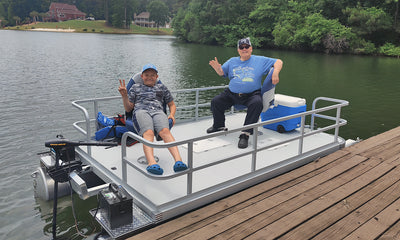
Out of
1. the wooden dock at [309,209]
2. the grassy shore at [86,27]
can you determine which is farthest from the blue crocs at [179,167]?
the grassy shore at [86,27]

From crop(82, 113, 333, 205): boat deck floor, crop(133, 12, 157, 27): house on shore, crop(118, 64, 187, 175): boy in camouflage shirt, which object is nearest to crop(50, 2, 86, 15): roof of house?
crop(133, 12, 157, 27): house on shore

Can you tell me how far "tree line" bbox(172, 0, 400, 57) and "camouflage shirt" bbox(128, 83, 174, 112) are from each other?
41.0 metres

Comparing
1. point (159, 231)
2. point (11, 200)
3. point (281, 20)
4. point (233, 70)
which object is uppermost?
point (281, 20)

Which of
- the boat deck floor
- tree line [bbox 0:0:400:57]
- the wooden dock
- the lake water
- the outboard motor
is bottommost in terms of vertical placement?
the lake water

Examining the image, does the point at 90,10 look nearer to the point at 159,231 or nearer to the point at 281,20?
the point at 281,20

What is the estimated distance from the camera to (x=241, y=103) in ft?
19.8

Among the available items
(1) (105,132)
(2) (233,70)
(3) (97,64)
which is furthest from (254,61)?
(3) (97,64)

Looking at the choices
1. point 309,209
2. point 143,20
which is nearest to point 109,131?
point 309,209

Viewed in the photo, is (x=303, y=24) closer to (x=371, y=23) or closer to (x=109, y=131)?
(x=371, y=23)

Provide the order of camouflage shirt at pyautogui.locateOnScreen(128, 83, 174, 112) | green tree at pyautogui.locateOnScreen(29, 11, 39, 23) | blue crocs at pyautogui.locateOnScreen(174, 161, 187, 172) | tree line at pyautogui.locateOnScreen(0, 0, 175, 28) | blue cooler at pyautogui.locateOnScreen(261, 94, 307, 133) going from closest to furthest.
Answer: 1. blue crocs at pyautogui.locateOnScreen(174, 161, 187, 172)
2. camouflage shirt at pyautogui.locateOnScreen(128, 83, 174, 112)
3. blue cooler at pyautogui.locateOnScreen(261, 94, 307, 133)
4. tree line at pyautogui.locateOnScreen(0, 0, 175, 28)
5. green tree at pyautogui.locateOnScreen(29, 11, 39, 23)

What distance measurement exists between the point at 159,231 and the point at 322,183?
2462mm

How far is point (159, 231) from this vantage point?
3.56 metres

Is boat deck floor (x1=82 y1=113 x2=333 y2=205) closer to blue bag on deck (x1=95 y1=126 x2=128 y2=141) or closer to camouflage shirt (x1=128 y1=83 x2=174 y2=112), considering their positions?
blue bag on deck (x1=95 y1=126 x2=128 y2=141)

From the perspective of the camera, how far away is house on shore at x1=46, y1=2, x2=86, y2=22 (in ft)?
393
